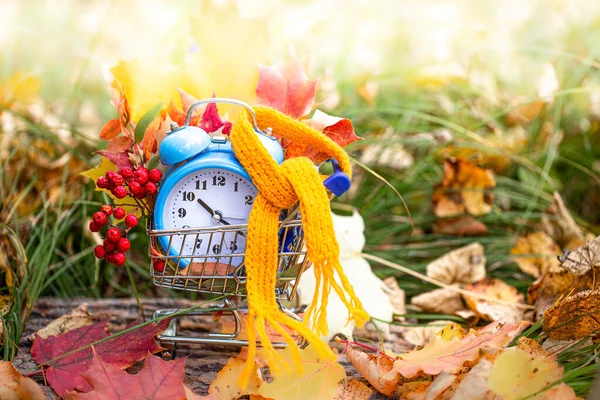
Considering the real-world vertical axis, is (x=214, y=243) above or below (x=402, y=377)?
above

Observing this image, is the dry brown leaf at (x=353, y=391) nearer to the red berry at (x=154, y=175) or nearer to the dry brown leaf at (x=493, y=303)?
the dry brown leaf at (x=493, y=303)

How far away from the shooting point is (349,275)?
58.0 inches

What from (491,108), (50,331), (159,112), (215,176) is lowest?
(50,331)

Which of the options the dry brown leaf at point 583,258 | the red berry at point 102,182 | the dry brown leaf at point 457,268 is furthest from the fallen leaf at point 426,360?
the red berry at point 102,182

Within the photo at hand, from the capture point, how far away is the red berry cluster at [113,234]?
1.09m

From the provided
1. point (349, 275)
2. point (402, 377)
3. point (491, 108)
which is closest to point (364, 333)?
point (349, 275)

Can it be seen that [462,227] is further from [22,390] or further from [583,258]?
[22,390]

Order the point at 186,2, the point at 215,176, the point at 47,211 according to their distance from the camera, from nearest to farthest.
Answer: the point at 215,176 < the point at 47,211 < the point at 186,2

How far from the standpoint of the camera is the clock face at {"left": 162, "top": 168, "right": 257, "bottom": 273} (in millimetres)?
1101

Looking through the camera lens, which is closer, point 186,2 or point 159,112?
point 159,112

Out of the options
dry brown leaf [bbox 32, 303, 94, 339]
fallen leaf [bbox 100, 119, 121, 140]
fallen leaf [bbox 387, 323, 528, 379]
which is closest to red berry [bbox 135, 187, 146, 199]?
fallen leaf [bbox 100, 119, 121, 140]

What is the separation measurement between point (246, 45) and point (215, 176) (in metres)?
0.33

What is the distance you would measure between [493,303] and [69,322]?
1.04 meters

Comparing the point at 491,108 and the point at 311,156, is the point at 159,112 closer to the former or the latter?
the point at 311,156
